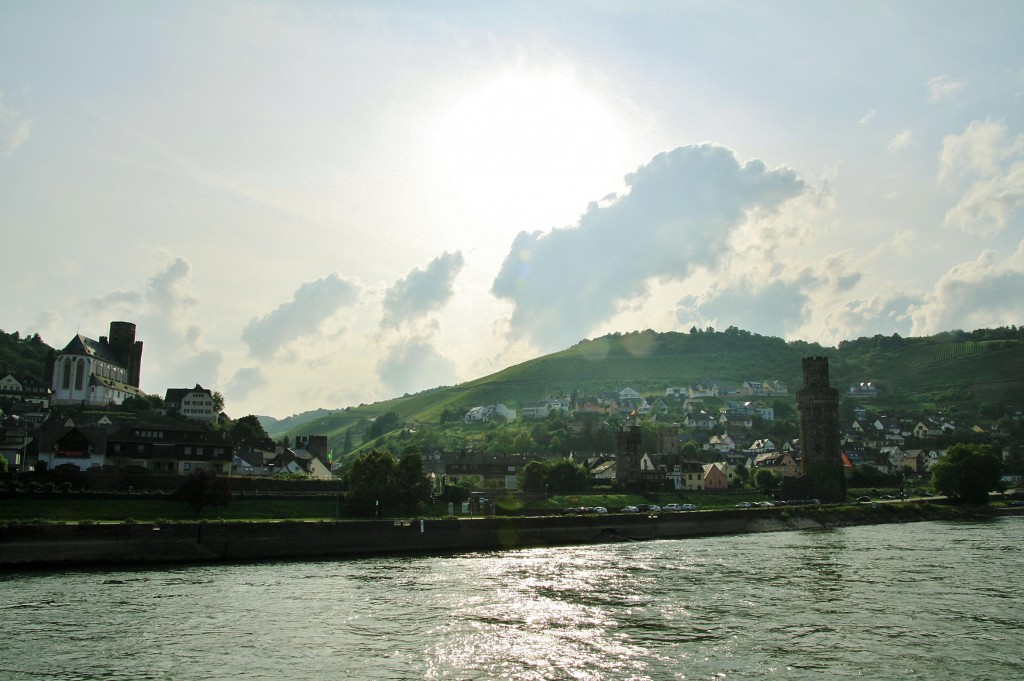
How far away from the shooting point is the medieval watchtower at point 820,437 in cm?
11588

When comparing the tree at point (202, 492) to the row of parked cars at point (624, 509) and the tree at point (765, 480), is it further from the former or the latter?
the tree at point (765, 480)

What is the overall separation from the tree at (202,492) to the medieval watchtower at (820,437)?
80.7 meters

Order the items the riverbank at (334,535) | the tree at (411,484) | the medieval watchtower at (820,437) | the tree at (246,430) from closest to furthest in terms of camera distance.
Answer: the riverbank at (334,535) → the tree at (411,484) → the medieval watchtower at (820,437) → the tree at (246,430)

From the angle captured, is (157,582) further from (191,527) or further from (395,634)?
(395,634)

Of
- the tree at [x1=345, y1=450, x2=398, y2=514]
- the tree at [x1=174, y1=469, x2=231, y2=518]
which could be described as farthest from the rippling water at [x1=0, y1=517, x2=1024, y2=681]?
the tree at [x1=345, y1=450, x2=398, y2=514]

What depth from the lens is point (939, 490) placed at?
111m

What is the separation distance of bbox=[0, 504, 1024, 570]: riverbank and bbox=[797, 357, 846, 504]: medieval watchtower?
27.5 metres

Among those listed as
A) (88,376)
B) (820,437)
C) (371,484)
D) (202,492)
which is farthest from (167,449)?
(820,437)

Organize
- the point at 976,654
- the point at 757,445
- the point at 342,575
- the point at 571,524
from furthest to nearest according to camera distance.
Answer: the point at 757,445, the point at 571,524, the point at 342,575, the point at 976,654

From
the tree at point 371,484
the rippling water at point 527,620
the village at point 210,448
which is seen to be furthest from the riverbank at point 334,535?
the village at point 210,448

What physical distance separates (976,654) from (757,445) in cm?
15916

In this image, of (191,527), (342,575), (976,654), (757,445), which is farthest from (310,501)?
(757,445)

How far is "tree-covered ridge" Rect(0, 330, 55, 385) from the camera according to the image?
147750 mm

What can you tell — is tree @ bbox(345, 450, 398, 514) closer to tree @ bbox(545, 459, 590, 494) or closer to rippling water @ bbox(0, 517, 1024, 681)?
rippling water @ bbox(0, 517, 1024, 681)
